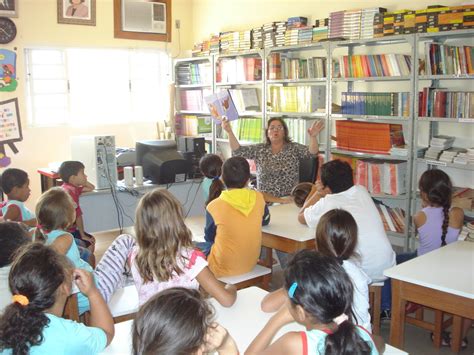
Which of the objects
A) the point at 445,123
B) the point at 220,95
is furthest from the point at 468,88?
the point at 220,95

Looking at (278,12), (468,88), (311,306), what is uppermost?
(278,12)

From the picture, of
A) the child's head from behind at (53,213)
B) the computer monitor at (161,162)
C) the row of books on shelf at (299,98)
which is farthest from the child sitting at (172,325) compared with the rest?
the row of books on shelf at (299,98)

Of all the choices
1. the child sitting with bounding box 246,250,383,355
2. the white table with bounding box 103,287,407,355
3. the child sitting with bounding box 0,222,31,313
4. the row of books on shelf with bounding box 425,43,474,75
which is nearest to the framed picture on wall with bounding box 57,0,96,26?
the row of books on shelf with bounding box 425,43,474,75

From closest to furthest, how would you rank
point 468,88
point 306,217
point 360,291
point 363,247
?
point 360,291 < point 363,247 < point 306,217 < point 468,88

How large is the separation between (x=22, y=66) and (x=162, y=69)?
1.94m

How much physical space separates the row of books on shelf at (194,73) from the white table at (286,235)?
3592mm

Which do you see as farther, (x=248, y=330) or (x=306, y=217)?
(x=306, y=217)

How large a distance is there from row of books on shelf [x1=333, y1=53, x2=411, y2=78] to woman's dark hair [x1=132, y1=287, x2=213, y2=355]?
3989 mm

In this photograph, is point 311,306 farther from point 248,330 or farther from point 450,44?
point 450,44

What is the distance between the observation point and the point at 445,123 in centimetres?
474

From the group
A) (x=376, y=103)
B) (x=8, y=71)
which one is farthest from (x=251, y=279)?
(x=8, y=71)

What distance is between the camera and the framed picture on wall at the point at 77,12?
20.9 ft

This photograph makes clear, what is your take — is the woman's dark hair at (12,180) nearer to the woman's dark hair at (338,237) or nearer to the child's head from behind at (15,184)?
the child's head from behind at (15,184)

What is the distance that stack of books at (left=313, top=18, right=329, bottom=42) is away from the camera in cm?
537
